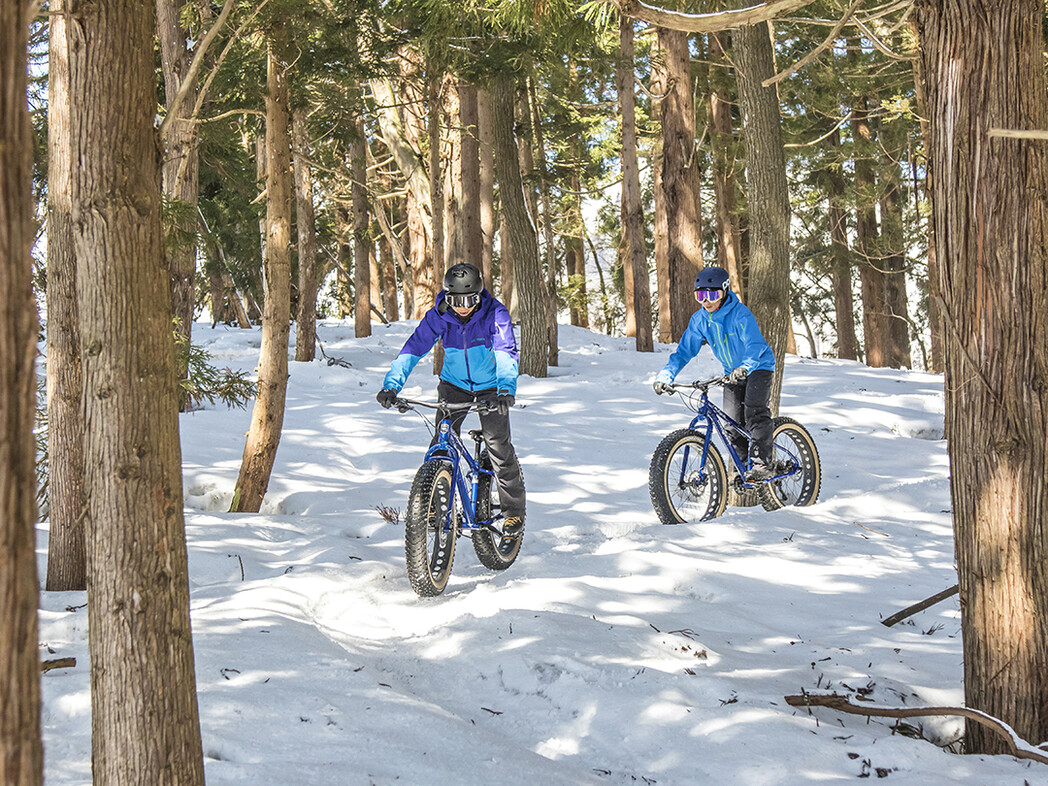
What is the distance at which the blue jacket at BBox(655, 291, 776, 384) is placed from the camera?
7.54 meters

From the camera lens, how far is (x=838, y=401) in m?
12.9

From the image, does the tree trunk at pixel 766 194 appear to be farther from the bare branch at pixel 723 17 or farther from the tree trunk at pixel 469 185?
the tree trunk at pixel 469 185

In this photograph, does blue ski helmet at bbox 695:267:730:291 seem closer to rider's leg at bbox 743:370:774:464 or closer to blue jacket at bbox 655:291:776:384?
blue jacket at bbox 655:291:776:384

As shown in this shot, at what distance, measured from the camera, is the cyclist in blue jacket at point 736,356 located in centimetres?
753

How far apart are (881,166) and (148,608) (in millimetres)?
20774

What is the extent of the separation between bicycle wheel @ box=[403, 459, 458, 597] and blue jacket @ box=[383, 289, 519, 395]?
0.76 metres

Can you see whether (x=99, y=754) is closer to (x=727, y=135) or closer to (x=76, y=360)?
A: (x=76, y=360)

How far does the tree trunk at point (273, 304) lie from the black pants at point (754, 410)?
3982 millimetres

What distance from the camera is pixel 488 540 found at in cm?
619

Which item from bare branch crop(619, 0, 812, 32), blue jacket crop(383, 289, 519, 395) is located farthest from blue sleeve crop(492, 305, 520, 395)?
bare branch crop(619, 0, 812, 32)

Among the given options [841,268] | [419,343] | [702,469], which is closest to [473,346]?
[419,343]

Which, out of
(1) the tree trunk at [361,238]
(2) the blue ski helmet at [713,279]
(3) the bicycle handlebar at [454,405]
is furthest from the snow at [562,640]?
(1) the tree trunk at [361,238]

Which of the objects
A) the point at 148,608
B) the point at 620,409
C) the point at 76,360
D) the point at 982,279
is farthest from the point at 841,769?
the point at 620,409

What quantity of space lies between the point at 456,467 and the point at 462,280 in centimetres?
127
